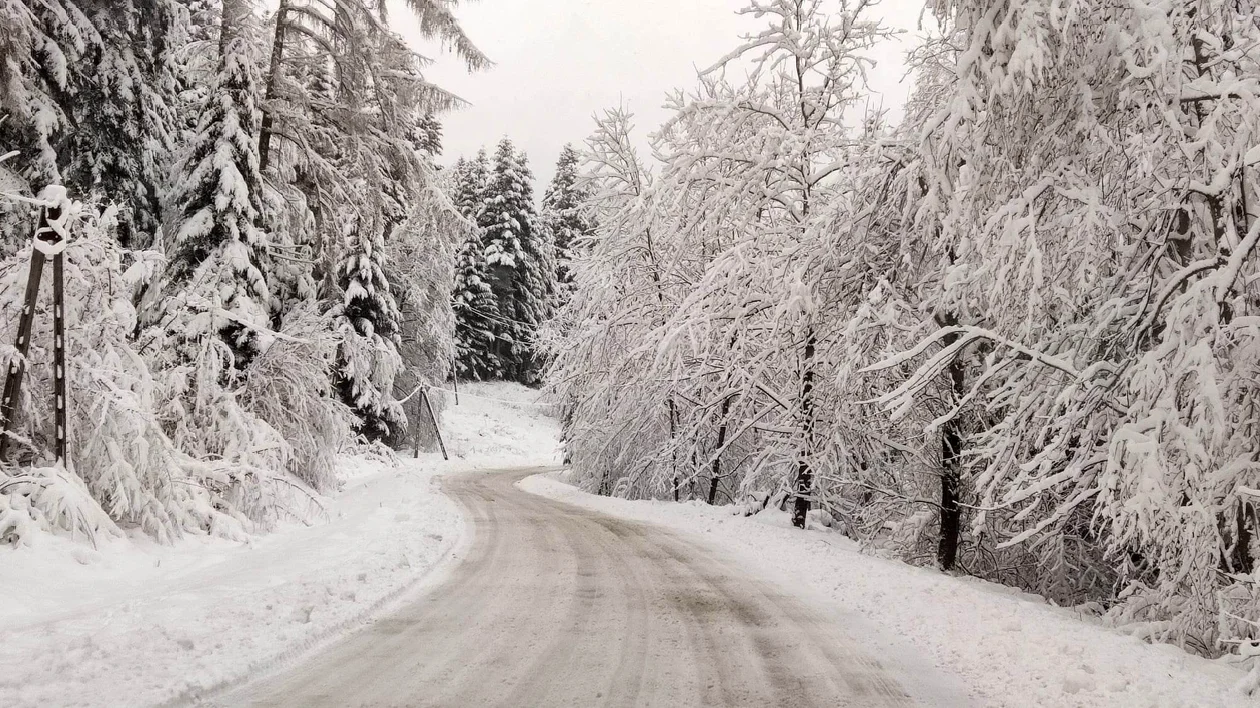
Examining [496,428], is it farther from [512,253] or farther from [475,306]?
[512,253]

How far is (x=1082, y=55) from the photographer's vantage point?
18.2ft

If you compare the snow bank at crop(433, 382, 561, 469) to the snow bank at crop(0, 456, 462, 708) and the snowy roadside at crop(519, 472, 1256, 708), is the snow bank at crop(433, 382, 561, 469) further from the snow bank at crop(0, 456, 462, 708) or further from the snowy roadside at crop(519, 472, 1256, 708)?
the snowy roadside at crop(519, 472, 1256, 708)

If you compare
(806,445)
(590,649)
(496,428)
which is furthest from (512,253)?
(590,649)

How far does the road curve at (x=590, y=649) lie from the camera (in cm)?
432

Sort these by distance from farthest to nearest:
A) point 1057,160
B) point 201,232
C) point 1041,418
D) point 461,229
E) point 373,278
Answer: point 373,278
point 461,229
point 201,232
point 1041,418
point 1057,160

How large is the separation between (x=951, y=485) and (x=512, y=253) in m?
43.1

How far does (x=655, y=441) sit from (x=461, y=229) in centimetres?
884

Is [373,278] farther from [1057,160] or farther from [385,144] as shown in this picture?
[1057,160]

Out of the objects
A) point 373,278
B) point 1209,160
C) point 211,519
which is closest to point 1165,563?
point 1209,160

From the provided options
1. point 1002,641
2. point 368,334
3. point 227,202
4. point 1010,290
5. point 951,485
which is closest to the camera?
point 1002,641

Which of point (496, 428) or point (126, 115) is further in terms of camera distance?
point (496, 428)

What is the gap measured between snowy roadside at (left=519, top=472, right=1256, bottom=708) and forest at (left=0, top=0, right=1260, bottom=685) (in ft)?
1.58

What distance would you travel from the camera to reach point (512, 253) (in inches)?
1982

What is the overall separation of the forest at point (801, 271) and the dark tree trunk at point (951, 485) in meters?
0.05
